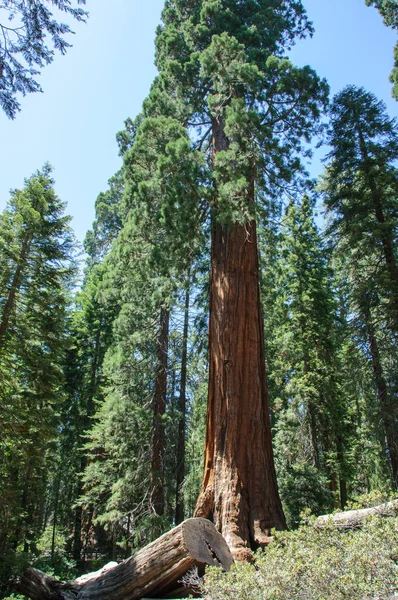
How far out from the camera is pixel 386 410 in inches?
358

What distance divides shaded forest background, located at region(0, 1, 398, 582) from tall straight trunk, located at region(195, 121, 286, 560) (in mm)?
879

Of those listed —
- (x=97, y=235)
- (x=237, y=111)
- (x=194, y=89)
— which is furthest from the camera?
(x=97, y=235)

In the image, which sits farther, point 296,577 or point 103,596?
point 103,596

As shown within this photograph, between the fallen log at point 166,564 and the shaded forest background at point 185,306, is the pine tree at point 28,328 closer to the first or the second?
the shaded forest background at point 185,306

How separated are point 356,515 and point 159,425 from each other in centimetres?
660

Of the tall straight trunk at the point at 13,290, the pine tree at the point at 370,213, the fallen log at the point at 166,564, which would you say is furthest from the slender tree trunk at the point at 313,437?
the tall straight trunk at the point at 13,290

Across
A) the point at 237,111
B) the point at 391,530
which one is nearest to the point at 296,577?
the point at 391,530

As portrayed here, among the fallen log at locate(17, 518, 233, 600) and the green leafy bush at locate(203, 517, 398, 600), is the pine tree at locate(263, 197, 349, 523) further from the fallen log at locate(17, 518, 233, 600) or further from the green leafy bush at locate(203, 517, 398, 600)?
the green leafy bush at locate(203, 517, 398, 600)

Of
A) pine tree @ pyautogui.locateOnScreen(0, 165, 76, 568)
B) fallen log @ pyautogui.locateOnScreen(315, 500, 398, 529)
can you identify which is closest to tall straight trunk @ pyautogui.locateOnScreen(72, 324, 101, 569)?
pine tree @ pyautogui.locateOnScreen(0, 165, 76, 568)

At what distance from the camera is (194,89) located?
8617 mm

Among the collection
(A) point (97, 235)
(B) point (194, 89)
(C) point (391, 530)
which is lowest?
(C) point (391, 530)

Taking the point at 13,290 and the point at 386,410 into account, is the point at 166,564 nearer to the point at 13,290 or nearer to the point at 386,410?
the point at 386,410

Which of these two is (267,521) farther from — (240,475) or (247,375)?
(247,375)

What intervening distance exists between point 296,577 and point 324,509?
8.60 metres
